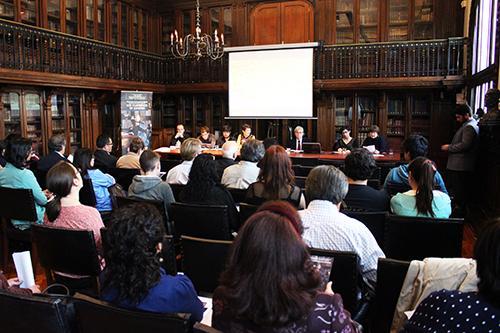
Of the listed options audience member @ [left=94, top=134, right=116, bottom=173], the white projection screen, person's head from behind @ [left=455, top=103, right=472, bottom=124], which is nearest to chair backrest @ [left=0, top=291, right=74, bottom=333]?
audience member @ [left=94, top=134, right=116, bottom=173]

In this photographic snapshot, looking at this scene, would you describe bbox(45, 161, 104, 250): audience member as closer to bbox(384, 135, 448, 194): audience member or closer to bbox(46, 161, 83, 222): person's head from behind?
bbox(46, 161, 83, 222): person's head from behind

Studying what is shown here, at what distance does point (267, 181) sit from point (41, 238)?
1.74m

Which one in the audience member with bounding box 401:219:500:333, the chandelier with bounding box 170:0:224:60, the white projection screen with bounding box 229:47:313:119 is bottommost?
the audience member with bounding box 401:219:500:333

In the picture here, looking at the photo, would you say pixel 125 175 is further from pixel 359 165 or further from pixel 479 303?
pixel 479 303

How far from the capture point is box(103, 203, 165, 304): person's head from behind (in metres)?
1.69

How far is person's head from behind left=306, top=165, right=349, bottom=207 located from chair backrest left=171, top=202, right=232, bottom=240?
2.86ft

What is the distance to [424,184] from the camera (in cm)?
318

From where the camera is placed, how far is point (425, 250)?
305 cm

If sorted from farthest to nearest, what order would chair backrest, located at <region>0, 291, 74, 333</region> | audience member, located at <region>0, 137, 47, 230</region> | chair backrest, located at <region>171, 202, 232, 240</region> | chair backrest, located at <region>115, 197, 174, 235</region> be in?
audience member, located at <region>0, 137, 47, 230</region>, chair backrest, located at <region>115, 197, 174, 235</region>, chair backrest, located at <region>171, 202, 232, 240</region>, chair backrest, located at <region>0, 291, 74, 333</region>

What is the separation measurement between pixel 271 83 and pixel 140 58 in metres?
3.38

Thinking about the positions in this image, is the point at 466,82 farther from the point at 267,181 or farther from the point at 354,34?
the point at 267,181

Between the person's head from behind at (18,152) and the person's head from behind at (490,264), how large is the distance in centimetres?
407

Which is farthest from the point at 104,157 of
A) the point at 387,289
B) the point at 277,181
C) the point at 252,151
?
the point at 387,289

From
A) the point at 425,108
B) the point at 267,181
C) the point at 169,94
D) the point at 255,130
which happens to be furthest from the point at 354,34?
the point at 267,181
